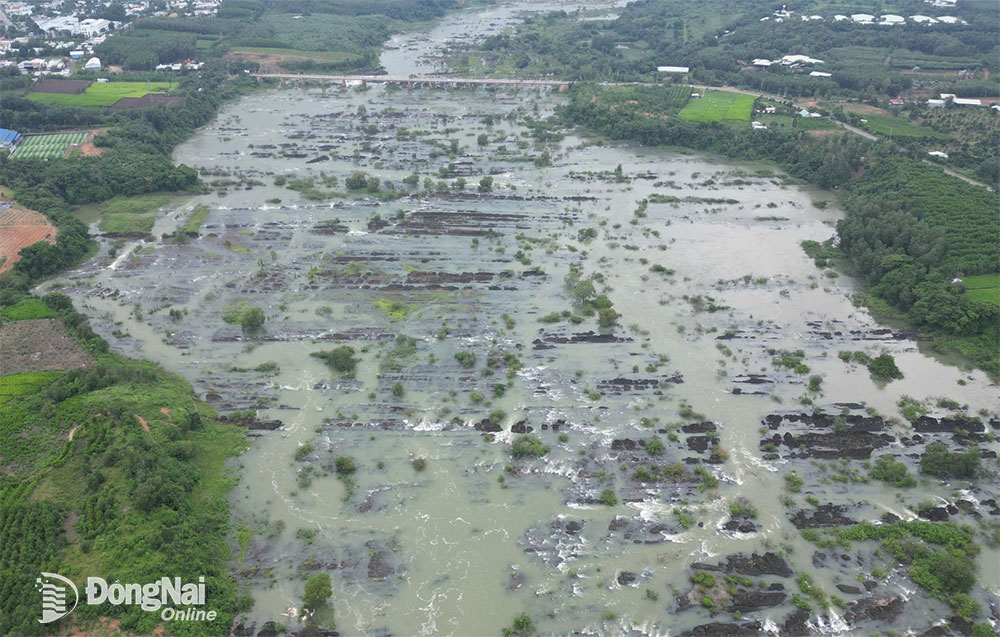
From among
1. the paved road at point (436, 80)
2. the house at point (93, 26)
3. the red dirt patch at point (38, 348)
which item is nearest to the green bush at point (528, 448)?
the red dirt patch at point (38, 348)

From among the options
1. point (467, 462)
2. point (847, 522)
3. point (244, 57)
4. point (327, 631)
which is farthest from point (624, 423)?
point (244, 57)

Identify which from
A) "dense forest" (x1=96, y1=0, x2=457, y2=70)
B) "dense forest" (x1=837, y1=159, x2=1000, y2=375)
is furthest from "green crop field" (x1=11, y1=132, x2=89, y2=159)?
"dense forest" (x1=837, y1=159, x2=1000, y2=375)

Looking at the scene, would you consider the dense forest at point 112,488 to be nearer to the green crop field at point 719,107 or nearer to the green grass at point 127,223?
the green grass at point 127,223

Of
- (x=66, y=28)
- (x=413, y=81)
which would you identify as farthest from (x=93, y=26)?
(x=413, y=81)

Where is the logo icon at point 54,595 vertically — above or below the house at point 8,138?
below

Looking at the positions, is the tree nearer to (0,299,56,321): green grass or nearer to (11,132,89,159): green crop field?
(0,299,56,321): green grass

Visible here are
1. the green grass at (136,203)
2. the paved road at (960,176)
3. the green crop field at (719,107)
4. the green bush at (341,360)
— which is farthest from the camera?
the green crop field at (719,107)
